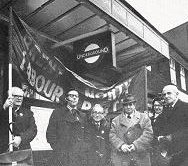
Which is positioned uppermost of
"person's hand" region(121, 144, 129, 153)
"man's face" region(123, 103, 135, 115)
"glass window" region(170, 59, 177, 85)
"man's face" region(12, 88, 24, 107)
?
"glass window" region(170, 59, 177, 85)

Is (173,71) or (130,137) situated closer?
(130,137)

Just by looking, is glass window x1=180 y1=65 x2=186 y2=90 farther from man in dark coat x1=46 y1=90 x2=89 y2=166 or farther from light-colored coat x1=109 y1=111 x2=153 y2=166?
man in dark coat x1=46 y1=90 x2=89 y2=166

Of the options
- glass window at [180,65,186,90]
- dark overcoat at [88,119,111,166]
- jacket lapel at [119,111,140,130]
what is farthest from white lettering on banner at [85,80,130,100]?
glass window at [180,65,186,90]

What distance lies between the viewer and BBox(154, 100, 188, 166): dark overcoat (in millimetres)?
4969

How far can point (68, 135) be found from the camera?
479cm

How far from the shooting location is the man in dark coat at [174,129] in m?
4.97

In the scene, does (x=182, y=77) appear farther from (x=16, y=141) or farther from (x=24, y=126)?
(x=16, y=141)

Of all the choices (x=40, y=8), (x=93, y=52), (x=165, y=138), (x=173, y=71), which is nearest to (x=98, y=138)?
(x=165, y=138)

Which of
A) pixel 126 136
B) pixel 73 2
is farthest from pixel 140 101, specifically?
pixel 73 2

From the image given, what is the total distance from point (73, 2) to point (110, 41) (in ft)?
3.49

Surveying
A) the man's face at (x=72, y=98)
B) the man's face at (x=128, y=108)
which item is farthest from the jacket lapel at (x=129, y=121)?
the man's face at (x=72, y=98)

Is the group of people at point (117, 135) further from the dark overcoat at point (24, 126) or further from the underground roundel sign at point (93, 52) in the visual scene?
the underground roundel sign at point (93, 52)

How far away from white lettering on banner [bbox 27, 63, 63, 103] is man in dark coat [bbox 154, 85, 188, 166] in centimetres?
194

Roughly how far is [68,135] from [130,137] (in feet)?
4.13
